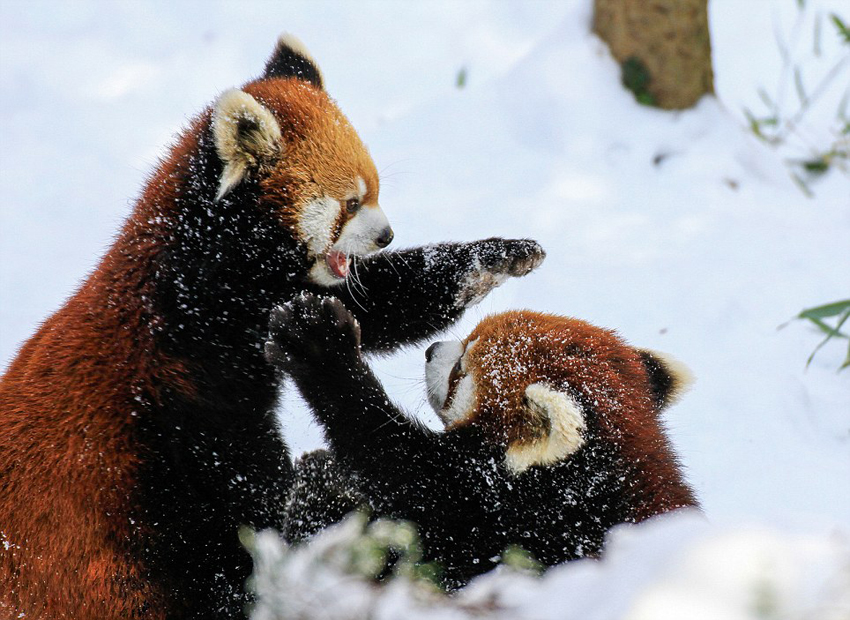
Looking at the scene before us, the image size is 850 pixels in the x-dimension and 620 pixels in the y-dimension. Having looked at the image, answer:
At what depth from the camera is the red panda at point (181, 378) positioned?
2.15 metres

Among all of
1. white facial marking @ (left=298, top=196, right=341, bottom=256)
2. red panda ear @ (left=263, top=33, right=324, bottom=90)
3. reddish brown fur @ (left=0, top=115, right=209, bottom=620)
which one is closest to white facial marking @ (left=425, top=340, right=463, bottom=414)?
white facial marking @ (left=298, top=196, right=341, bottom=256)

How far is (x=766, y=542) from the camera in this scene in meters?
1.15

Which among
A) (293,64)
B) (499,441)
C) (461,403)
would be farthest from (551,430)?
(293,64)

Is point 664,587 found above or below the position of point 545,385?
above

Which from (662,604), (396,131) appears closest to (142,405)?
(662,604)

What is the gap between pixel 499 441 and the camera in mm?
2348

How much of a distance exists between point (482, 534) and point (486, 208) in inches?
87.5

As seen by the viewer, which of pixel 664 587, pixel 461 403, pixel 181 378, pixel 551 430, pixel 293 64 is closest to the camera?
pixel 664 587

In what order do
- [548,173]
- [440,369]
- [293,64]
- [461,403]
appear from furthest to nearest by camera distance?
[548,173], [293,64], [440,369], [461,403]

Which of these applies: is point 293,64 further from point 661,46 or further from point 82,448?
point 661,46

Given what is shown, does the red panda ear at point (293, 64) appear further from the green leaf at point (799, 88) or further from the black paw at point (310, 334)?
the green leaf at point (799, 88)

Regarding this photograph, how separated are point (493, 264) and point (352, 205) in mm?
488

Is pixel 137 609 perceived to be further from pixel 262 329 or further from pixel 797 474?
pixel 797 474

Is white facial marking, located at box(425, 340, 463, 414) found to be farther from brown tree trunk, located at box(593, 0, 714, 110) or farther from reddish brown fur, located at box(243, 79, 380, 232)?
brown tree trunk, located at box(593, 0, 714, 110)
